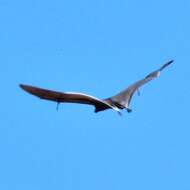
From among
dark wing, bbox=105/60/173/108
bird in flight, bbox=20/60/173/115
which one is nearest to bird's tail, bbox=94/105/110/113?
bird in flight, bbox=20/60/173/115

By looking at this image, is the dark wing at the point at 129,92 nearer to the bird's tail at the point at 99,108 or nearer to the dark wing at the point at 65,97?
the bird's tail at the point at 99,108

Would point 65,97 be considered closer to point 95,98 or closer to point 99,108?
point 95,98

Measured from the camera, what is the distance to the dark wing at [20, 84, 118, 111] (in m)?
29.8

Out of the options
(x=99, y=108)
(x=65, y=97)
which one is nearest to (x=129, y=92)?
(x=99, y=108)

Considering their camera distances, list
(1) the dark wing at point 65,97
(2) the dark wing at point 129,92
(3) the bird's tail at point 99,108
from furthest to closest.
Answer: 1. (2) the dark wing at point 129,92
2. (3) the bird's tail at point 99,108
3. (1) the dark wing at point 65,97

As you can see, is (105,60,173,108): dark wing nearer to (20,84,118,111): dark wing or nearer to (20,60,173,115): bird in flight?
(20,60,173,115): bird in flight

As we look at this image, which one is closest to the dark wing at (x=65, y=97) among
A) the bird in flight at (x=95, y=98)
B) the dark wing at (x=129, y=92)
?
the bird in flight at (x=95, y=98)

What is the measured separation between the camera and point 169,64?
37.0m

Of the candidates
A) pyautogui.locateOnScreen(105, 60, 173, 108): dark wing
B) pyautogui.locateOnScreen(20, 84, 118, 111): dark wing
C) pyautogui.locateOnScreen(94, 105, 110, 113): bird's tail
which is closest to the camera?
pyautogui.locateOnScreen(20, 84, 118, 111): dark wing

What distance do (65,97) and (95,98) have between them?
4.39 feet

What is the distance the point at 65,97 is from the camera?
30.5 meters

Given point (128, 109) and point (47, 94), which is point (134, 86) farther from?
point (47, 94)

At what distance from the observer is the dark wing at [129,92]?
111ft

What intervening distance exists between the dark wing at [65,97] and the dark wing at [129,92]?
1847 millimetres
